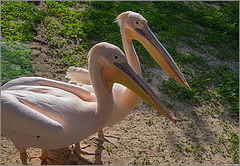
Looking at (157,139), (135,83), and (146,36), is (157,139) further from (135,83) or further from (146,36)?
(146,36)

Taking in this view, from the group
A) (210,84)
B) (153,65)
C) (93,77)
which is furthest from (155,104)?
(210,84)

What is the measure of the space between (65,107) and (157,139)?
149 centimetres

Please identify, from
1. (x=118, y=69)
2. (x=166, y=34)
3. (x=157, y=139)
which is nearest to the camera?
(x=118, y=69)

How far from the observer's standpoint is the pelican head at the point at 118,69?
2422mm

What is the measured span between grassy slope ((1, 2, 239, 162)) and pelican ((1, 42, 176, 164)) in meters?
1.53

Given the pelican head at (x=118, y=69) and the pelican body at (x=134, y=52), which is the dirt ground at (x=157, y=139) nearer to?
the pelican body at (x=134, y=52)

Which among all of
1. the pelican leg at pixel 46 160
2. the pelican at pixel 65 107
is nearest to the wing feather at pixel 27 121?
the pelican at pixel 65 107

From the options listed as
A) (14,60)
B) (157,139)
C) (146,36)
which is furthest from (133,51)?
(14,60)

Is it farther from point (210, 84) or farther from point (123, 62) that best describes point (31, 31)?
point (210, 84)

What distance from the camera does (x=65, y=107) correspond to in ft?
8.13

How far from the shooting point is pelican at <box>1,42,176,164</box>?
228 cm

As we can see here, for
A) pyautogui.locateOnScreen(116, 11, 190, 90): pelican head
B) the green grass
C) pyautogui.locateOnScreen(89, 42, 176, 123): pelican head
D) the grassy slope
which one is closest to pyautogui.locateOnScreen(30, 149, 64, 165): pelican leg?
pyautogui.locateOnScreen(89, 42, 176, 123): pelican head

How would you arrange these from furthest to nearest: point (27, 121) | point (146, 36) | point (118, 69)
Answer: point (146, 36)
point (118, 69)
point (27, 121)

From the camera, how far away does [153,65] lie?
15.2 feet
